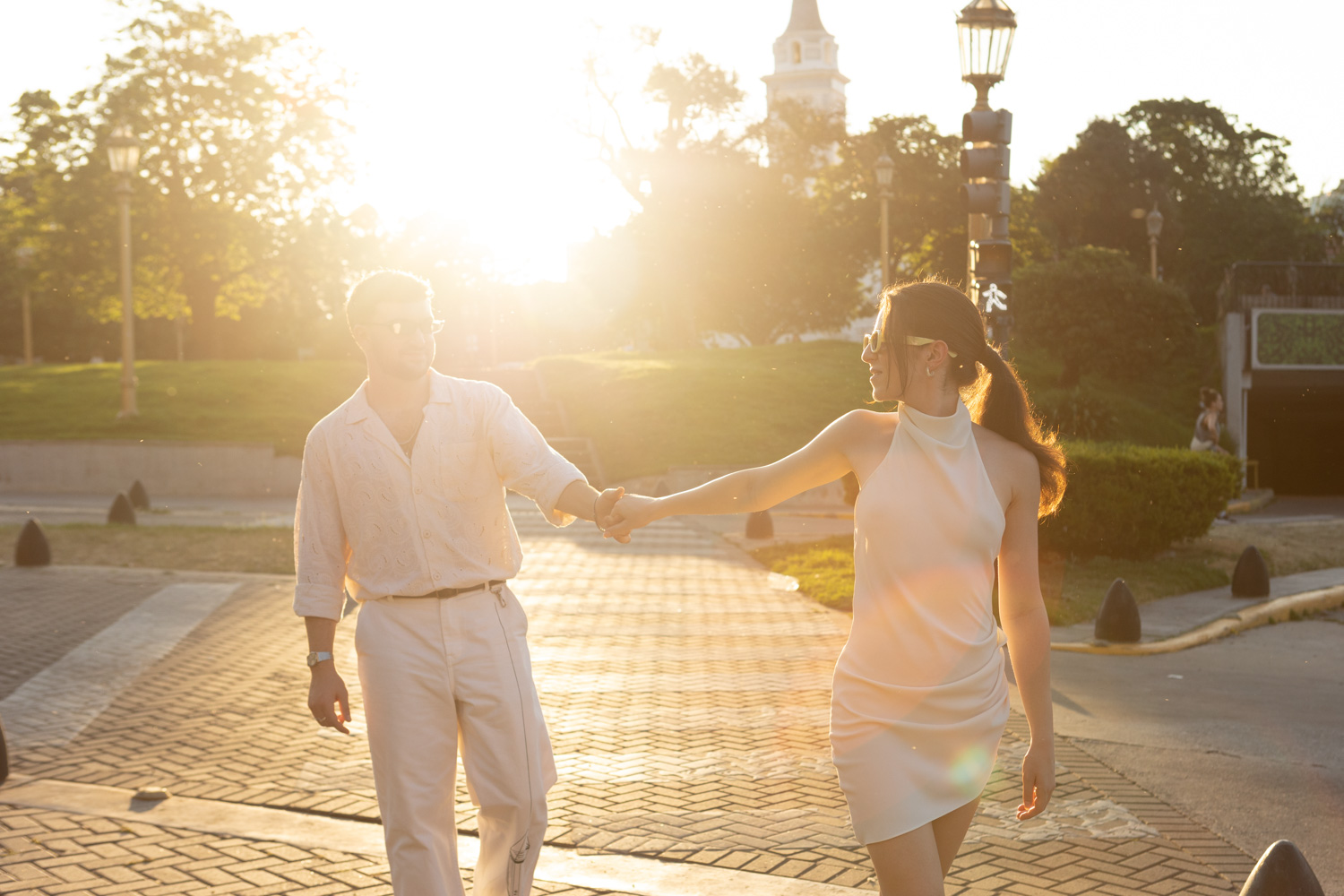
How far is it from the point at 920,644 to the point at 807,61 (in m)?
116

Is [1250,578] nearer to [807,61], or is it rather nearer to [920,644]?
[920,644]

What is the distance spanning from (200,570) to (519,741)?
1114cm

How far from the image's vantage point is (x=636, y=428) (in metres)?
29.2

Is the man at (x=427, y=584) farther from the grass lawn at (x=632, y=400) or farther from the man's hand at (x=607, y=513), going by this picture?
the grass lawn at (x=632, y=400)

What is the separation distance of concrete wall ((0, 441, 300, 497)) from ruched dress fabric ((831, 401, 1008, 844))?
24204 millimetres

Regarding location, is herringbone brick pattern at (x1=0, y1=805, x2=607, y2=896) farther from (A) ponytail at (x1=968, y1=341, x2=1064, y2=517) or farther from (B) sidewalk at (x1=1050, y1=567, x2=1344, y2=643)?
(B) sidewalk at (x1=1050, y1=567, x2=1344, y2=643)

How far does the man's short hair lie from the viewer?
12.2ft

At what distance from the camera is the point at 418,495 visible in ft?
12.0

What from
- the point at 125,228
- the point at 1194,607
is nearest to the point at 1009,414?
the point at 1194,607

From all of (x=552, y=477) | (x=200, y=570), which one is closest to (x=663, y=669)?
(x=552, y=477)

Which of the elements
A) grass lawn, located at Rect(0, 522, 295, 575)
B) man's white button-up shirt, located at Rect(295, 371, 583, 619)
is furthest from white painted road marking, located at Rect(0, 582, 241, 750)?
man's white button-up shirt, located at Rect(295, 371, 583, 619)

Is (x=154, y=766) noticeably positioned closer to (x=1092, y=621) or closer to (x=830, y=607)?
(x=830, y=607)

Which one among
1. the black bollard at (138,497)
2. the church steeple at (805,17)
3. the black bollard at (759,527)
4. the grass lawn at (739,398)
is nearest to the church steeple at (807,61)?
the church steeple at (805,17)

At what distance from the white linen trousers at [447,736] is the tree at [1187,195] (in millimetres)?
52050
